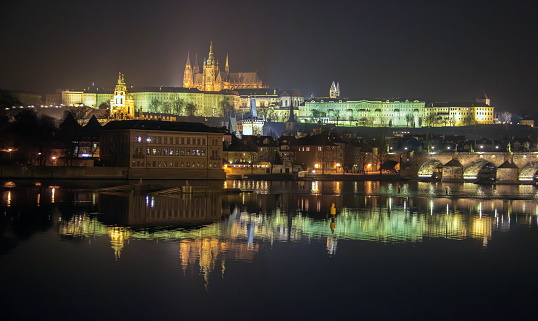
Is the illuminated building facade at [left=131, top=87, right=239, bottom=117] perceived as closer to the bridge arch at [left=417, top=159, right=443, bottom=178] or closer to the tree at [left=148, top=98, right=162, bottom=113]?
the tree at [left=148, top=98, right=162, bottom=113]

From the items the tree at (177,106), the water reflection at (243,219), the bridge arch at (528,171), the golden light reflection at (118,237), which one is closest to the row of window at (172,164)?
the water reflection at (243,219)

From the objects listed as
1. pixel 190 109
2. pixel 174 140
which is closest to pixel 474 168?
pixel 174 140

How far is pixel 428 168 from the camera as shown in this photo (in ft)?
259

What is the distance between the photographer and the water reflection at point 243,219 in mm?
21391

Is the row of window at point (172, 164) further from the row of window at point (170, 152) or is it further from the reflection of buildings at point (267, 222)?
the reflection of buildings at point (267, 222)

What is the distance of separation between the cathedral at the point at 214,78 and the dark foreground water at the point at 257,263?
149 metres

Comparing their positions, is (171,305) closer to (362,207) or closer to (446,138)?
(362,207)

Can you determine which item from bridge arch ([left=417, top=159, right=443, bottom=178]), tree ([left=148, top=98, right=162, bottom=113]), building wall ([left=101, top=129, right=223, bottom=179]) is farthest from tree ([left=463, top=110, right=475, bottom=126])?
building wall ([left=101, top=129, right=223, bottom=179])

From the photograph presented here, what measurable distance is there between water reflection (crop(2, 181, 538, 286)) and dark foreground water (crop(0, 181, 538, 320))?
83 millimetres

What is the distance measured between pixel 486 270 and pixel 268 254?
5988mm

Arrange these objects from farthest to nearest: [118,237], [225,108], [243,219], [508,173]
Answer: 1. [225,108]
2. [508,173]
3. [243,219]
4. [118,237]

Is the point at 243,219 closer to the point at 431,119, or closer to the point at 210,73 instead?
the point at 431,119

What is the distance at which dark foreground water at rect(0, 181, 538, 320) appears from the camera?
14.4 m

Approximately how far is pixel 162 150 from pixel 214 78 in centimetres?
12708
